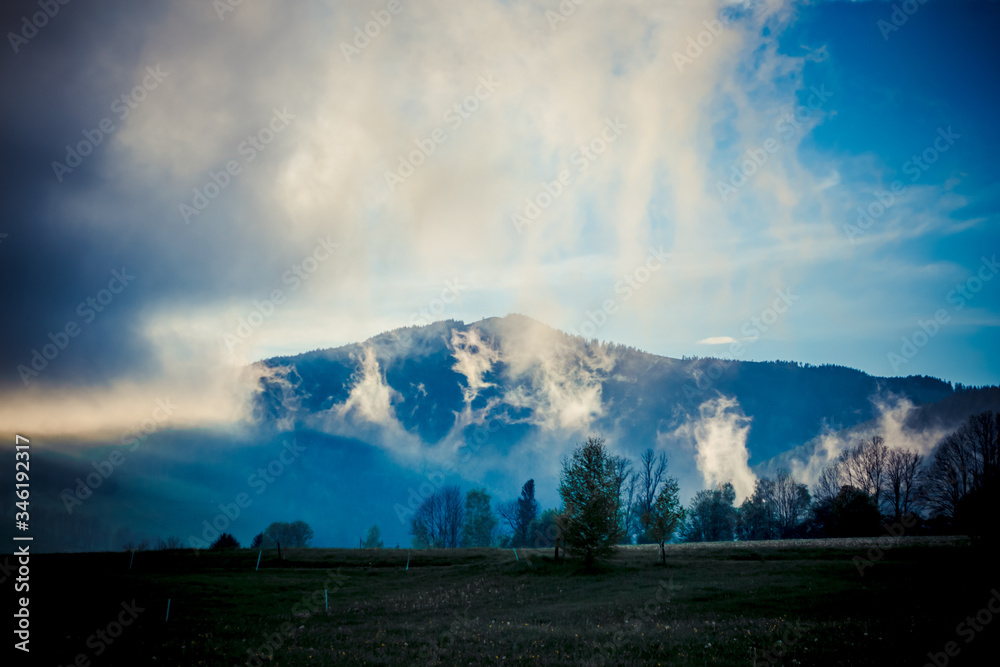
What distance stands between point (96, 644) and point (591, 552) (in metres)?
42.1

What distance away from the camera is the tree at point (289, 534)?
501 feet

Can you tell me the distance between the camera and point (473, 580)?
47.5 m

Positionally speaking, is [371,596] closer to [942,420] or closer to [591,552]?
[591,552]

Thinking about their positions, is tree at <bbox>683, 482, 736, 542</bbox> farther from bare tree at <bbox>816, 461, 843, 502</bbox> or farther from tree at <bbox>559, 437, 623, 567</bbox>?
tree at <bbox>559, 437, 623, 567</bbox>

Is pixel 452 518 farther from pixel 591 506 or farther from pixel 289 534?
pixel 591 506

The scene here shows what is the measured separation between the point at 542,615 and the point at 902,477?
118009 mm

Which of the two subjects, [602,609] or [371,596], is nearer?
[602,609]

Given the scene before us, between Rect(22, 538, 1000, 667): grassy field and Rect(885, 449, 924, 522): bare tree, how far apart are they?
207 ft

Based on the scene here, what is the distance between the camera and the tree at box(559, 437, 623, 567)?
50.9 metres

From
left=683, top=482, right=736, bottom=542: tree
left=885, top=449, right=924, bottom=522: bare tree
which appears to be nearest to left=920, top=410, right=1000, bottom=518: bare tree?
left=885, top=449, right=924, bottom=522: bare tree

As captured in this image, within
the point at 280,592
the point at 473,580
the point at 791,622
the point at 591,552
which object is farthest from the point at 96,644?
the point at 591,552

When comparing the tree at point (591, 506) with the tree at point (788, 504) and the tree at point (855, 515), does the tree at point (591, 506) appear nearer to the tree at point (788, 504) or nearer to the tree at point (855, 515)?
the tree at point (855, 515)

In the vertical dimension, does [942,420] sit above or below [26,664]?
above

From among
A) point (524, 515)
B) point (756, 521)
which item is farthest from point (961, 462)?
point (524, 515)
